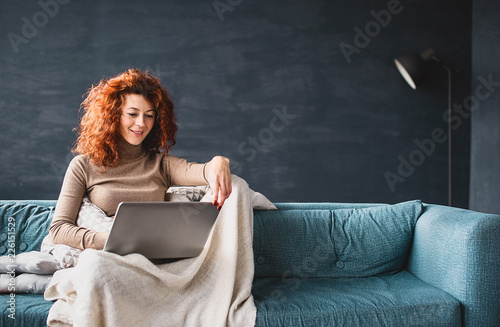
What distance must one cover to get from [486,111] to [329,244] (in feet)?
7.32

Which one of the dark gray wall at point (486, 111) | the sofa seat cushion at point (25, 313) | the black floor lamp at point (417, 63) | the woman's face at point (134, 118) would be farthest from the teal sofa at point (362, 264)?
the dark gray wall at point (486, 111)

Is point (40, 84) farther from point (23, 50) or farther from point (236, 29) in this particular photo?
point (236, 29)

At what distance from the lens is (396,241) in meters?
1.87

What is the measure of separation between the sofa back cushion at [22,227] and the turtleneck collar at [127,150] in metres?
0.45

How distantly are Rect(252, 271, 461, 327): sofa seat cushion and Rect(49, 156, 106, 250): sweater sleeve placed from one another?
0.63 metres

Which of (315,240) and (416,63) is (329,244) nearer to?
(315,240)

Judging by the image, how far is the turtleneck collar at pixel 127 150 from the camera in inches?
71.4

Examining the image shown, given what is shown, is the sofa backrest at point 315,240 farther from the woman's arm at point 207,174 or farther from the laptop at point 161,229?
the laptop at point 161,229

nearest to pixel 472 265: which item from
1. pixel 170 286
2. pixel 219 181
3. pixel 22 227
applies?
pixel 219 181

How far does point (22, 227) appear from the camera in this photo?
1.89 metres

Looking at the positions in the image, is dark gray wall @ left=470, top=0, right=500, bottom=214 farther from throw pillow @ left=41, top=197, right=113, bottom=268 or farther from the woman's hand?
throw pillow @ left=41, top=197, right=113, bottom=268

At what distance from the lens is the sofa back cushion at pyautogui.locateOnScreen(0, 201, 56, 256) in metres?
1.85

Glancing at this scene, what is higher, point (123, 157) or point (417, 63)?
point (417, 63)

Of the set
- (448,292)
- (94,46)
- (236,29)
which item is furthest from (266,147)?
(448,292)
